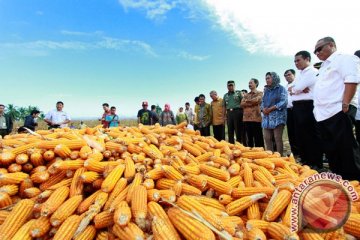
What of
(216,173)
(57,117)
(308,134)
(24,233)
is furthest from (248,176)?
(57,117)

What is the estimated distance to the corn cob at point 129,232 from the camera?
80.8 inches

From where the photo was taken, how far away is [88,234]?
2268 millimetres

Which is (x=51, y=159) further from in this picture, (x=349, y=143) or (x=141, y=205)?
(x=349, y=143)

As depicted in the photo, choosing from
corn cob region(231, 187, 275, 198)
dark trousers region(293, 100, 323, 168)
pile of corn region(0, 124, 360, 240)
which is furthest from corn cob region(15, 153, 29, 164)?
dark trousers region(293, 100, 323, 168)

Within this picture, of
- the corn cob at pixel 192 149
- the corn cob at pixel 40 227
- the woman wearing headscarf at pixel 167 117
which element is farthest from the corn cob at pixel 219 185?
the woman wearing headscarf at pixel 167 117

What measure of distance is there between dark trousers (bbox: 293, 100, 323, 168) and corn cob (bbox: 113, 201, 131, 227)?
17.6 feet

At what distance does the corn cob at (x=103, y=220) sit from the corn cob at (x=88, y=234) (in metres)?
0.04

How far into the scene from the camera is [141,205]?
2314mm

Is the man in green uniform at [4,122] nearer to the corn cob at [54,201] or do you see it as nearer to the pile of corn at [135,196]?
the pile of corn at [135,196]

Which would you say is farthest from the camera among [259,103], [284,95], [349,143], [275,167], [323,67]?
[259,103]

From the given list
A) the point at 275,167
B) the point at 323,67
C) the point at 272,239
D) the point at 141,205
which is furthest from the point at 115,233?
the point at 323,67

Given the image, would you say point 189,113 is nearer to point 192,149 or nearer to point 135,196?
point 192,149

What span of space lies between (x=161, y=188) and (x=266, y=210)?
1073mm

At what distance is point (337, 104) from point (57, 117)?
9714 millimetres
